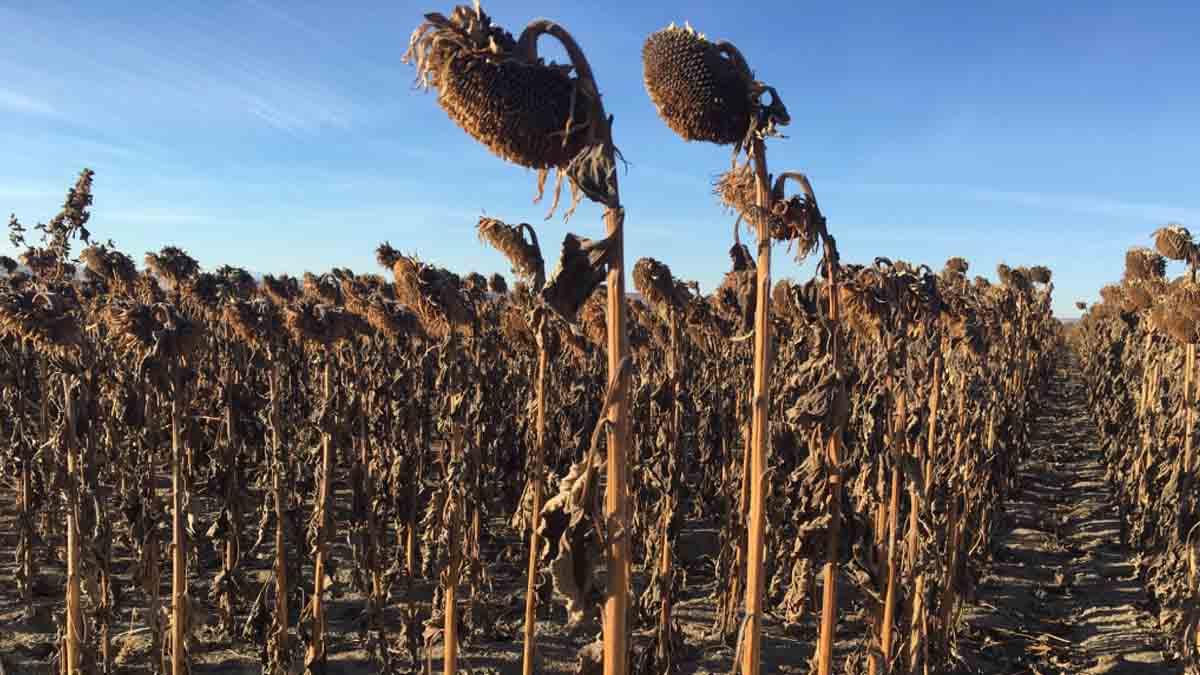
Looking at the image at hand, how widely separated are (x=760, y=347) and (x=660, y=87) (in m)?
1.01

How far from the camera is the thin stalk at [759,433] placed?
2.69 metres

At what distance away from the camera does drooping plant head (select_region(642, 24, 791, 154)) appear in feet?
7.85

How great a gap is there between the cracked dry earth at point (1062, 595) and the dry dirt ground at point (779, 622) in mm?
21

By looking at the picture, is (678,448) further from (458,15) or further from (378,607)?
(458,15)

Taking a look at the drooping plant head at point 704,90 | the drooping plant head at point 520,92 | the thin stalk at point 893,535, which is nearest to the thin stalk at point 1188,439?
the thin stalk at point 893,535

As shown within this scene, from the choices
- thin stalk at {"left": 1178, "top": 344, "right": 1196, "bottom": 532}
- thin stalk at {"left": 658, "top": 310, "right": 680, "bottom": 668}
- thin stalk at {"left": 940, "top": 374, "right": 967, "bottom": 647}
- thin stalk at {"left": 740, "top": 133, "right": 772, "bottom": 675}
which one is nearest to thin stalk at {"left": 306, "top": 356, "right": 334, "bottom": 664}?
thin stalk at {"left": 658, "top": 310, "right": 680, "bottom": 668}

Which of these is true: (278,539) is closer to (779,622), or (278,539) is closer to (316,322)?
(316,322)

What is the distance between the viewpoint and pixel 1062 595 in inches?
384

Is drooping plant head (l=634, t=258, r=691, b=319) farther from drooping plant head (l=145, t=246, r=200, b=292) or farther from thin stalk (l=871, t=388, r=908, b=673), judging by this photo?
drooping plant head (l=145, t=246, r=200, b=292)

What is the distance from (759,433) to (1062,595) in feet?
30.9

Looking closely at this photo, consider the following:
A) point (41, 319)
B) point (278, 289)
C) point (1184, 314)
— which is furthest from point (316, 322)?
point (278, 289)

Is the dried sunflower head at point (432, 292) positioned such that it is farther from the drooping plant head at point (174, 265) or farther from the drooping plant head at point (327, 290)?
the drooping plant head at point (174, 265)

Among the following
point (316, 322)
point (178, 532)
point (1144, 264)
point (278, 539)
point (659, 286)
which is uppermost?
point (1144, 264)

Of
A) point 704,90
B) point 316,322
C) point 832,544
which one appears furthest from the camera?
point 316,322
